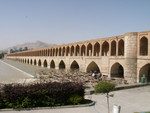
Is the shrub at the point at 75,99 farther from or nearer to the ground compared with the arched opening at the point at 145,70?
nearer to the ground

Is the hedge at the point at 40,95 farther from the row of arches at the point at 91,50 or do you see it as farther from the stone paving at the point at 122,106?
the row of arches at the point at 91,50

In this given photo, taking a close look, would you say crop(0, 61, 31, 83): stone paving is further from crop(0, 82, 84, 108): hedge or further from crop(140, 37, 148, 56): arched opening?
crop(140, 37, 148, 56): arched opening

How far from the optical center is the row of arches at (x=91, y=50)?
20.1 m

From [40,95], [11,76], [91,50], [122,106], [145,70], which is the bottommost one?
[122,106]

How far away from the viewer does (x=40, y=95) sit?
7.75 metres

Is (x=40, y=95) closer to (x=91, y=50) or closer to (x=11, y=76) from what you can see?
(x=11, y=76)

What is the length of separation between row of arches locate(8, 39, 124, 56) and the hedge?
10.7m

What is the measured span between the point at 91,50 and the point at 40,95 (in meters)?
18.7

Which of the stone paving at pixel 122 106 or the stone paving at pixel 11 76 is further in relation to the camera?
the stone paving at pixel 11 76

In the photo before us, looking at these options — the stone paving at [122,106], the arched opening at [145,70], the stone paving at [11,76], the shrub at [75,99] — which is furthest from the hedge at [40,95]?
the stone paving at [11,76]

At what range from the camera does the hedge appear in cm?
745

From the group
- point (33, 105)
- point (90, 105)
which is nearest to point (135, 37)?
point (90, 105)

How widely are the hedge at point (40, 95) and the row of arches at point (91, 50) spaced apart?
10.7 m

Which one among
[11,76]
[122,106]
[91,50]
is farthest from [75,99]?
[91,50]
